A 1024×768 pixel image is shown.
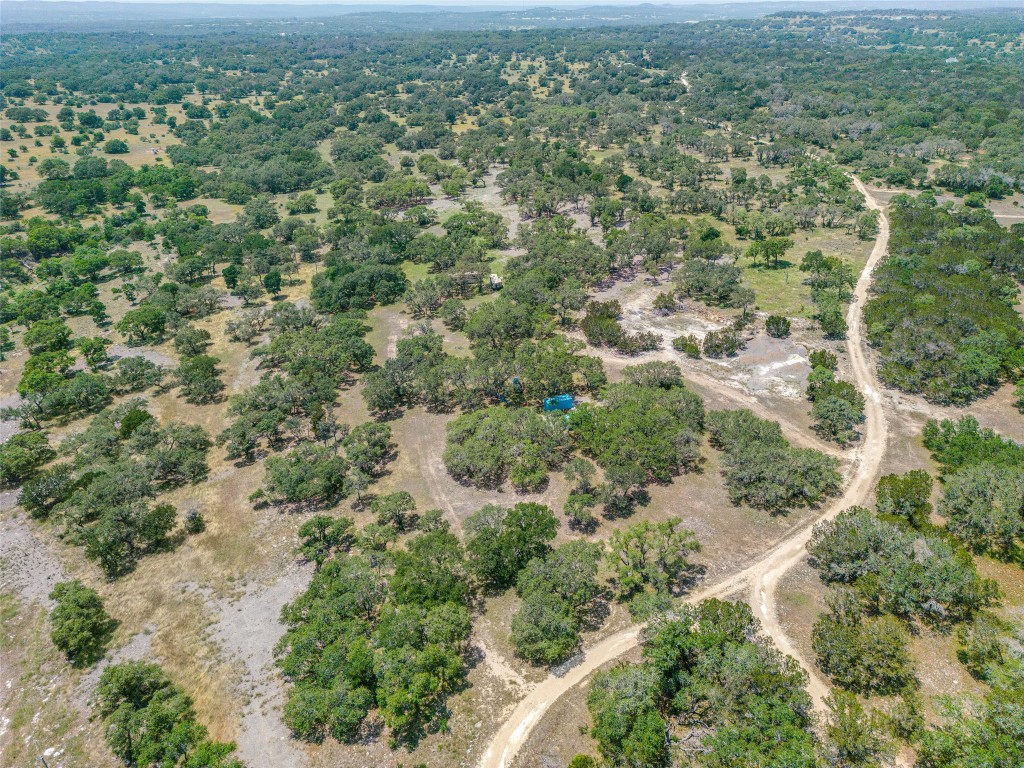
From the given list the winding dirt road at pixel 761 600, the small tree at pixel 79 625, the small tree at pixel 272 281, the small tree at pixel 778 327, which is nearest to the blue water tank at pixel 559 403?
the winding dirt road at pixel 761 600

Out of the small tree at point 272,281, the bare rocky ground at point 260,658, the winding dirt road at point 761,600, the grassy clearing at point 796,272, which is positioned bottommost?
the bare rocky ground at point 260,658

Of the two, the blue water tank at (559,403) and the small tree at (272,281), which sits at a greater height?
the small tree at (272,281)

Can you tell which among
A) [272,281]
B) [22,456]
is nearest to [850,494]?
[22,456]

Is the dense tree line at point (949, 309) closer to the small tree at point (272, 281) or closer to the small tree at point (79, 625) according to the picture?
the small tree at point (79, 625)

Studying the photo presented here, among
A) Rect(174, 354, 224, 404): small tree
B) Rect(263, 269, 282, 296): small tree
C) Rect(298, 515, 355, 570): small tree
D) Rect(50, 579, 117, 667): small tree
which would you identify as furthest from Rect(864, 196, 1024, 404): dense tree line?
Rect(263, 269, 282, 296): small tree

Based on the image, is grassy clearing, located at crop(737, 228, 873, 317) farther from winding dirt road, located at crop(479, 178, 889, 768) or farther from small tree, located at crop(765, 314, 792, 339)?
winding dirt road, located at crop(479, 178, 889, 768)

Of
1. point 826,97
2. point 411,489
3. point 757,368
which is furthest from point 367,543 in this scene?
point 826,97

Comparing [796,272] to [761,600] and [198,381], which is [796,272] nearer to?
[761,600]

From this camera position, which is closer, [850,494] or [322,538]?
[322,538]

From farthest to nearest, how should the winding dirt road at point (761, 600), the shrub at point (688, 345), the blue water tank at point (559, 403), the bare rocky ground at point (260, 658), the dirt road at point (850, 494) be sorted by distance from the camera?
the shrub at point (688, 345) → the blue water tank at point (559, 403) → the dirt road at point (850, 494) → the winding dirt road at point (761, 600) → the bare rocky ground at point (260, 658)
